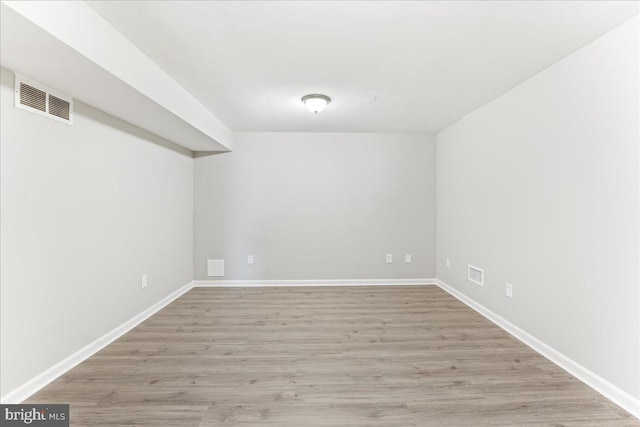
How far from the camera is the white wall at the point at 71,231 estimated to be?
6.29 feet

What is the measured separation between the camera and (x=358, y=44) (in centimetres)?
220

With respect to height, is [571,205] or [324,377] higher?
[571,205]

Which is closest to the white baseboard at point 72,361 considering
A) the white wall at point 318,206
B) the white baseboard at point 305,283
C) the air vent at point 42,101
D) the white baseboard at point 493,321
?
the white baseboard at point 493,321

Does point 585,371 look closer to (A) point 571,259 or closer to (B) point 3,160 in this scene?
(A) point 571,259

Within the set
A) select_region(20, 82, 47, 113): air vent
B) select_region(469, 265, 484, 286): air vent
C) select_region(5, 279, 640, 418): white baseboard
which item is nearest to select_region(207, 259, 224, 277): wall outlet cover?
select_region(5, 279, 640, 418): white baseboard

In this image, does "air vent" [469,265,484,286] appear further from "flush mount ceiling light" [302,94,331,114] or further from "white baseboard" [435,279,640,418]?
"flush mount ceiling light" [302,94,331,114]

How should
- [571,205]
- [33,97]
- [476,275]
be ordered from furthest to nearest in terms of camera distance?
[476,275]
[571,205]
[33,97]

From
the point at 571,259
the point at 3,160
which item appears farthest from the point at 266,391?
the point at 571,259

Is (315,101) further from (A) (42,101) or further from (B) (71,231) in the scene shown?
(B) (71,231)

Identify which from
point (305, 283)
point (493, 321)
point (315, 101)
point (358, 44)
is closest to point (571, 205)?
point (493, 321)

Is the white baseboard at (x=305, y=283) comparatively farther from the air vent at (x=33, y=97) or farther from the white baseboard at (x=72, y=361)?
the air vent at (x=33, y=97)

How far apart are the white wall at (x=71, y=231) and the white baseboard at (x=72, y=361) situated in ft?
0.14

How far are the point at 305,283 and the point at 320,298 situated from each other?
2.27 ft

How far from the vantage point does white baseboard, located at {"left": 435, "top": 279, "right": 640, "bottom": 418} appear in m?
1.89
